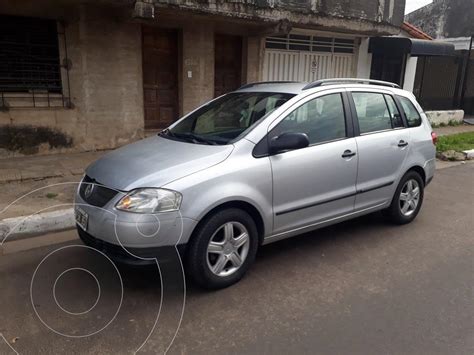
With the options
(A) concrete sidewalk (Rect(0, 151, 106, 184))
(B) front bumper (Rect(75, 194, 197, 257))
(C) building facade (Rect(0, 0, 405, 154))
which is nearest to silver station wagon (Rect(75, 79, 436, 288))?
(B) front bumper (Rect(75, 194, 197, 257))

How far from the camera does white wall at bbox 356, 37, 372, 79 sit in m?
11.8

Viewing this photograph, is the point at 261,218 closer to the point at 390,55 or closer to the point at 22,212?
the point at 22,212

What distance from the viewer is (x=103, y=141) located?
7922 millimetres

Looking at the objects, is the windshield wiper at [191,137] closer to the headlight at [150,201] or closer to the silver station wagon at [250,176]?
the silver station wagon at [250,176]

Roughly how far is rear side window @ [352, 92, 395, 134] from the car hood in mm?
1627

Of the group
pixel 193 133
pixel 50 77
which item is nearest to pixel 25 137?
pixel 50 77

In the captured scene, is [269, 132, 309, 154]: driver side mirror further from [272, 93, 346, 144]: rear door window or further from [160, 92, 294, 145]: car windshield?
[160, 92, 294, 145]: car windshield

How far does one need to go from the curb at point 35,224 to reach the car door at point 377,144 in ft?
10.4

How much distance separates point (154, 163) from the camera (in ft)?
10.6

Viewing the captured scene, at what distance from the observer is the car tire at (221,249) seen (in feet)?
10.1

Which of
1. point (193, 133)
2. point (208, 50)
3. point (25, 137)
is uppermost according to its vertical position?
point (208, 50)

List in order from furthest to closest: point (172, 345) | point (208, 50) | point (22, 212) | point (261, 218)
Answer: point (208, 50), point (22, 212), point (261, 218), point (172, 345)

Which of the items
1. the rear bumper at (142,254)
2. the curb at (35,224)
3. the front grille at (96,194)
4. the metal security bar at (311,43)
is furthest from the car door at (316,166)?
the metal security bar at (311,43)

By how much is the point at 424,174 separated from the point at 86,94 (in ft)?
19.2
